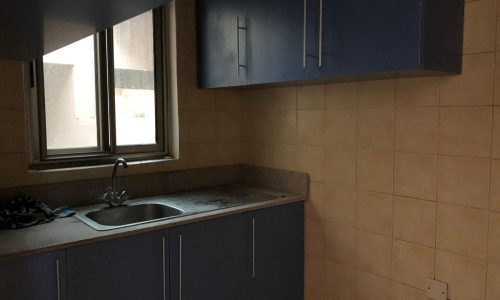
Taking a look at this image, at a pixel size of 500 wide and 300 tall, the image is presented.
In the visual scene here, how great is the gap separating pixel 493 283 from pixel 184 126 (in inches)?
68.3

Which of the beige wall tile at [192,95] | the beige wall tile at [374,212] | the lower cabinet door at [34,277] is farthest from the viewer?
the beige wall tile at [192,95]

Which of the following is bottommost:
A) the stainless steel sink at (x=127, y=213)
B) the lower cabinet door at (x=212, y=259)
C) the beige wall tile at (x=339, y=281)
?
the beige wall tile at (x=339, y=281)

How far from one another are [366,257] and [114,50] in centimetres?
175

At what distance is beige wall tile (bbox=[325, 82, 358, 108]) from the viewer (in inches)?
79.8

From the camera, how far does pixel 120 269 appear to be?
64.3 inches

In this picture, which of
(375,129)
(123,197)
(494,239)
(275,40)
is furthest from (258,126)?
(494,239)

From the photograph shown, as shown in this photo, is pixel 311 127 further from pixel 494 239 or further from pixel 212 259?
pixel 494 239

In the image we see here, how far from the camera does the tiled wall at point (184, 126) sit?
1855 mm

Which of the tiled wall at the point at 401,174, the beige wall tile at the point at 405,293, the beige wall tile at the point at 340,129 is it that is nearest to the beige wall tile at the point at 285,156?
the tiled wall at the point at 401,174

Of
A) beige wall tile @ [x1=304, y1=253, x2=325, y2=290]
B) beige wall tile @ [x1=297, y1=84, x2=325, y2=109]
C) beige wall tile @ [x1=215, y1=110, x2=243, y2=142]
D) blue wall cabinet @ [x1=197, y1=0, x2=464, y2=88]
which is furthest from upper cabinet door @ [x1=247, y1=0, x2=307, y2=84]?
beige wall tile @ [x1=304, y1=253, x2=325, y2=290]

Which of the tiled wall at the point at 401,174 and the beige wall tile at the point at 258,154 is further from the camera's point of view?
the beige wall tile at the point at 258,154

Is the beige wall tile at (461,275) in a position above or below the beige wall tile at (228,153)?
below

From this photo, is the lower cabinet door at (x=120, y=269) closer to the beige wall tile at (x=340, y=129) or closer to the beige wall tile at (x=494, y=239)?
the beige wall tile at (x=340, y=129)

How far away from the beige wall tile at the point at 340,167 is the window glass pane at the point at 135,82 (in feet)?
3.46
